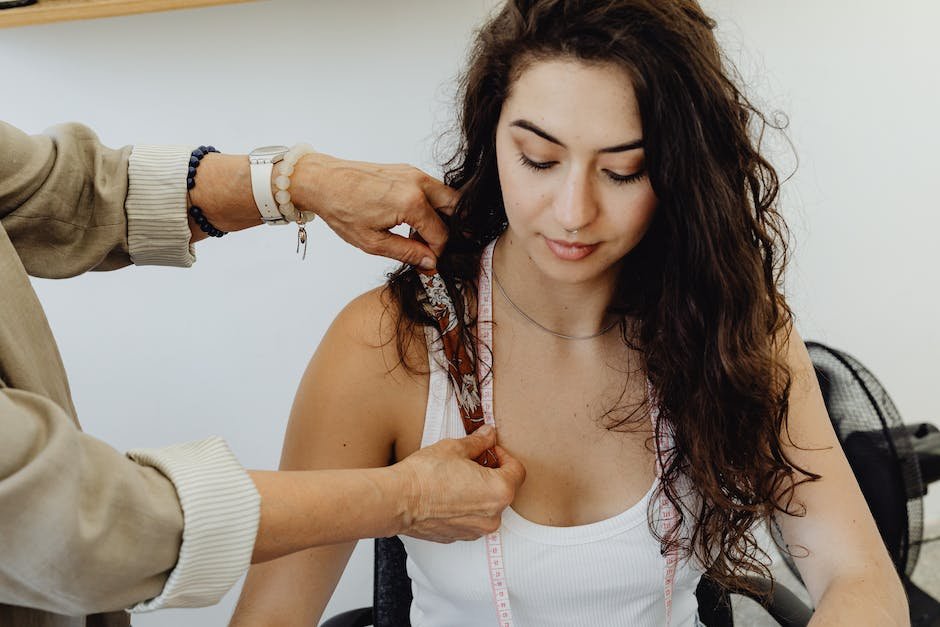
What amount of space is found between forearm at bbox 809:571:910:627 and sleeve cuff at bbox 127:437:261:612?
0.80 m

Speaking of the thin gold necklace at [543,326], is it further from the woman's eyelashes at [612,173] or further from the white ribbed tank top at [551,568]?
the woman's eyelashes at [612,173]

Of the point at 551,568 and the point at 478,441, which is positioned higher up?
the point at 478,441

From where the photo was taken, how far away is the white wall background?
5.98ft

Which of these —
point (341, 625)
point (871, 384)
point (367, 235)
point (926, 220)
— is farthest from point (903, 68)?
point (341, 625)

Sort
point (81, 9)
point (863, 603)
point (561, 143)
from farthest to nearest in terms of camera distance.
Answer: point (81, 9)
point (863, 603)
point (561, 143)

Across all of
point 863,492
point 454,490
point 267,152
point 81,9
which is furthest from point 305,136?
point 863,492

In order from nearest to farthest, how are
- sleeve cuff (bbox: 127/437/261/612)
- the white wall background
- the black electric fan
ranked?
sleeve cuff (bbox: 127/437/261/612), the black electric fan, the white wall background

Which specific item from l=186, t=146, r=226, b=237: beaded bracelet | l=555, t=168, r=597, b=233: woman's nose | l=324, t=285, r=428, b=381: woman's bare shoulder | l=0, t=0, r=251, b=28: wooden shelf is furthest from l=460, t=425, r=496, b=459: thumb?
l=0, t=0, r=251, b=28: wooden shelf

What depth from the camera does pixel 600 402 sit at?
139 centimetres

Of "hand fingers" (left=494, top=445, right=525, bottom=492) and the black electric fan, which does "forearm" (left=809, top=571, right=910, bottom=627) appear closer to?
the black electric fan

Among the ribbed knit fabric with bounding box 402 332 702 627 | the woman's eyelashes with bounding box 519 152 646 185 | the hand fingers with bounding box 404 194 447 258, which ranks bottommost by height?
the ribbed knit fabric with bounding box 402 332 702 627

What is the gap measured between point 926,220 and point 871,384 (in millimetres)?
1035

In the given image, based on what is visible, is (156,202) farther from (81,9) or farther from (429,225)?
(81,9)

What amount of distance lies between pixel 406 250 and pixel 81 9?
2.60 feet
